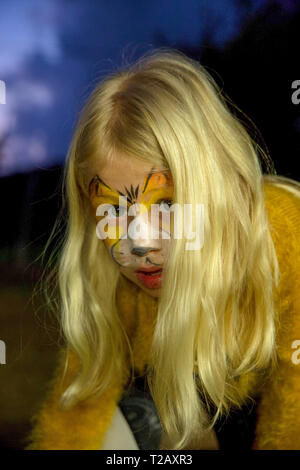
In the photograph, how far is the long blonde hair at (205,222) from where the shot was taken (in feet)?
2.54

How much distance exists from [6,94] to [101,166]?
38 centimetres

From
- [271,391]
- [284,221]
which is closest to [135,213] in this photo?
[284,221]

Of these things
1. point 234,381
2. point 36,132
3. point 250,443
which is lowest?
point 250,443

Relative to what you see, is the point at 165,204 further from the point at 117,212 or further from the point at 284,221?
the point at 284,221

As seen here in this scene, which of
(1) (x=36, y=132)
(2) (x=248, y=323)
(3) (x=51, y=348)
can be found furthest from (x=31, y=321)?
(2) (x=248, y=323)

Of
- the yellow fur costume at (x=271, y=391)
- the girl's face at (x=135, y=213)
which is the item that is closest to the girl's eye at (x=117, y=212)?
the girl's face at (x=135, y=213)

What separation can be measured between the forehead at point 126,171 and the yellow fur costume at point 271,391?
0.22m

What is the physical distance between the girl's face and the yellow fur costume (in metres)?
0.17

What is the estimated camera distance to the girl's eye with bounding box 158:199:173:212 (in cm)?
78

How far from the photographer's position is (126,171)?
0.77m

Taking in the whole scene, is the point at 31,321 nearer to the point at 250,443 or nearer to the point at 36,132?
the point at 36,132

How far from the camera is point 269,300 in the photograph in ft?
2.74

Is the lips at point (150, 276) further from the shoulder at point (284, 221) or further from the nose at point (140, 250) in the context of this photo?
the shoulder at point (284, 221)

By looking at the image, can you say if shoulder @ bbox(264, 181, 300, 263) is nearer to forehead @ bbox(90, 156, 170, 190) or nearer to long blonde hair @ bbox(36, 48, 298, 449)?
long blonde hair @ bbox(36, 48, 298, 449)
